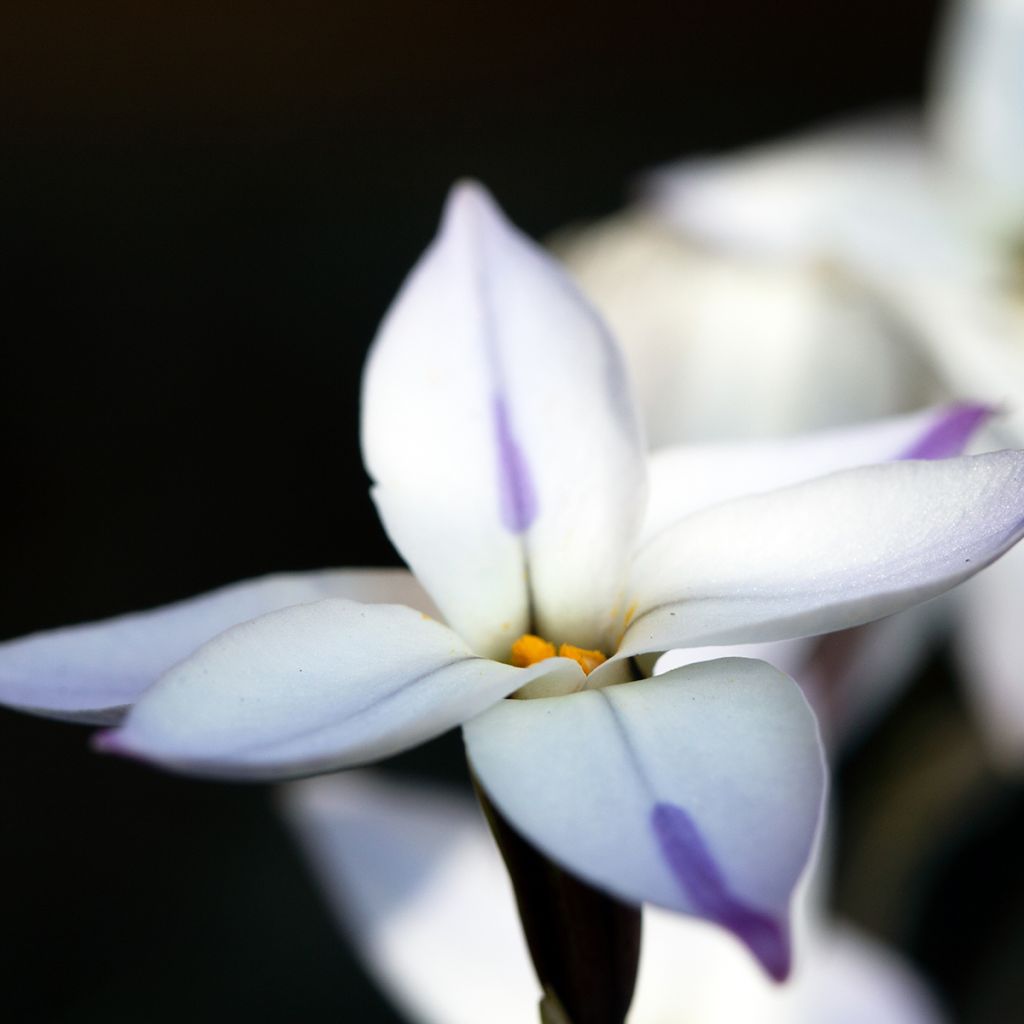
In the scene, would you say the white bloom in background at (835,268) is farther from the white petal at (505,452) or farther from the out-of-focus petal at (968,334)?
the white petal at (505,452)

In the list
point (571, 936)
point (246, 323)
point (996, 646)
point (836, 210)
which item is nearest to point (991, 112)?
point (836, 210)

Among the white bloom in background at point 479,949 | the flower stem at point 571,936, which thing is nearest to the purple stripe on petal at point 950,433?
the flower stem at point 571,936

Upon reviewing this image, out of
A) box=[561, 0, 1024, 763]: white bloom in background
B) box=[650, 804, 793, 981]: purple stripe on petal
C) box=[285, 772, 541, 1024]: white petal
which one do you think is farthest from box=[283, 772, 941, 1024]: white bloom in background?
box=[650, 804, 793, 981]: purple stripe on petal

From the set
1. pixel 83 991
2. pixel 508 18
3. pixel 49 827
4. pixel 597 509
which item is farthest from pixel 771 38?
pixel 597 509

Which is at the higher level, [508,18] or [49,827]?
[508,18]

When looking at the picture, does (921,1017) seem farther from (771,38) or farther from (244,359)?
(771,38)

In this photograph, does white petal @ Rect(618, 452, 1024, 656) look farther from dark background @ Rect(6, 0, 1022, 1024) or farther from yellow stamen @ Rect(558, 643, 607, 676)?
dark background @ Rect(6, 0, 1022, 1024)
